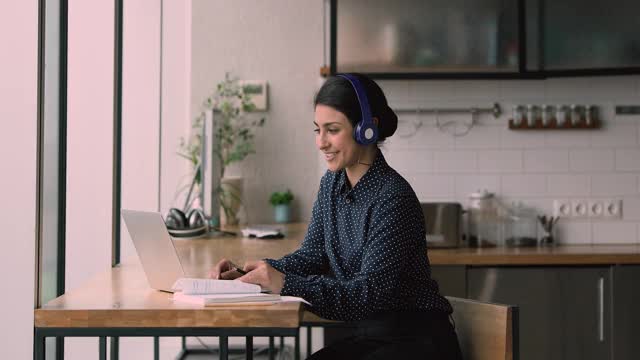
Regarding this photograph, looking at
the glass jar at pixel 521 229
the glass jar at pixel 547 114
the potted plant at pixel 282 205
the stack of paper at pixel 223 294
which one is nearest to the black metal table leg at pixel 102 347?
the stack of paper at pixel 223 294

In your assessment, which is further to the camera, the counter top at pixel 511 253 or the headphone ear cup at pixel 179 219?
the headphone ear cup at pixel 179 219

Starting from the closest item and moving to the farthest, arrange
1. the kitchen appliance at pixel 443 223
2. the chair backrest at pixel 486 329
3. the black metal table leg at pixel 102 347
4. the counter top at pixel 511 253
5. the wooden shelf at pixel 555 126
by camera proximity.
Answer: the chair backrest at pixel 486 329, the black metal table leg at pixel 102 347, the counter top at pixel 511 253, the kitchen appliance at pixel 443 223, the wooden shelf at pixel 555 126

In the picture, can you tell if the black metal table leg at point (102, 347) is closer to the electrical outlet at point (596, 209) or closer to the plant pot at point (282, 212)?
the plant pot at point (282, 212)

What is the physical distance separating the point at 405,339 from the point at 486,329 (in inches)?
8.1

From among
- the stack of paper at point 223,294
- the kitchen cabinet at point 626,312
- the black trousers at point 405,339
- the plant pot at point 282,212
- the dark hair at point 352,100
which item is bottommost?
the kitchen cabinet at point 626,312

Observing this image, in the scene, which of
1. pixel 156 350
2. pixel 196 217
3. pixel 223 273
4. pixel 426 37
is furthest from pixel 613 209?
pixel 223 273

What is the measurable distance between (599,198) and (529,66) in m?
0.82

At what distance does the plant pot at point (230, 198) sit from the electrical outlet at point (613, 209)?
6.30 ft

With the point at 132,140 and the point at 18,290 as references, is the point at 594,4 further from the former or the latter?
the point at 18,290

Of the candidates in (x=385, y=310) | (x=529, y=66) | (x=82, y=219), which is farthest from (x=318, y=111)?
(x=529, y=66)

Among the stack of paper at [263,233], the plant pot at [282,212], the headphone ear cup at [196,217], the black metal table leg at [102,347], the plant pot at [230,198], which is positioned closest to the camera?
the black metal table leg at [102,347]

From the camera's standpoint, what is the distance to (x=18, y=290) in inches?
89.2

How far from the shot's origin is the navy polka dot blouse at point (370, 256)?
6.63 feet

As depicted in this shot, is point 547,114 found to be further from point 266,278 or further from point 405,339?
point 266,278
